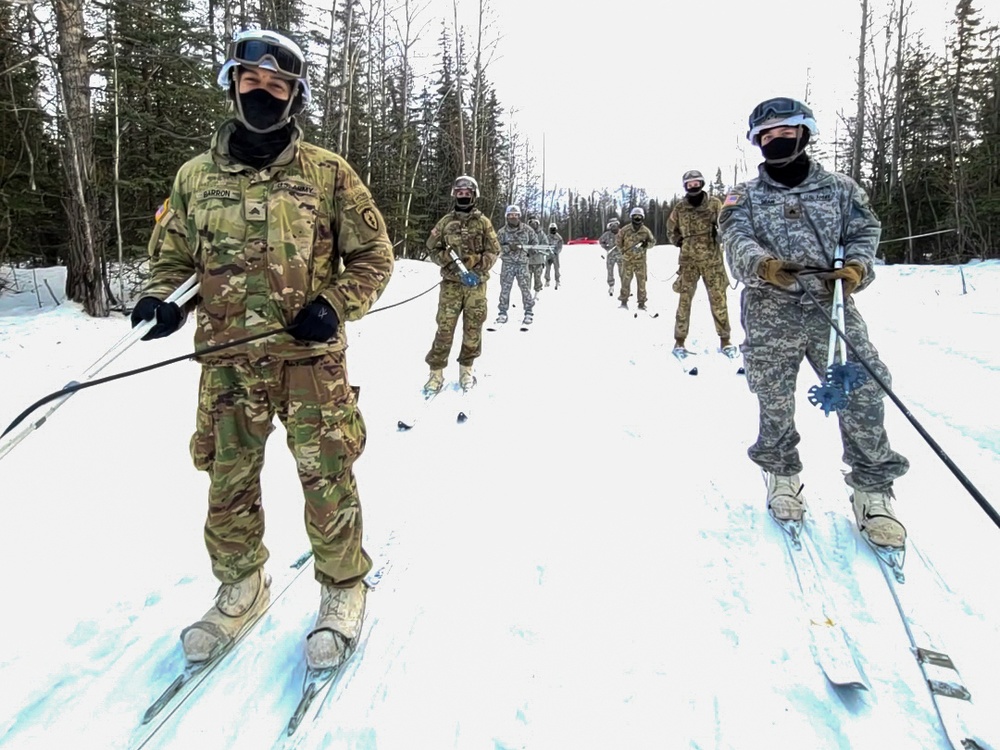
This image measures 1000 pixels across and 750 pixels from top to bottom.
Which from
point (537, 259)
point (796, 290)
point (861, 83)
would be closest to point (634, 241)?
point (537, 259)

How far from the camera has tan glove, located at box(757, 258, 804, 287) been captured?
2930 mm

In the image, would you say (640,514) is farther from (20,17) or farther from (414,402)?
(20,17)

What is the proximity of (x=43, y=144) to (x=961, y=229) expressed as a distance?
25.5 m

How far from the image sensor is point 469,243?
259 inches

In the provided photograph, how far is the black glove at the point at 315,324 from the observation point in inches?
81.0

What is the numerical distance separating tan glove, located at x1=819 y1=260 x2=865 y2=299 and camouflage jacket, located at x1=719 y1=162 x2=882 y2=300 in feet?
0.22

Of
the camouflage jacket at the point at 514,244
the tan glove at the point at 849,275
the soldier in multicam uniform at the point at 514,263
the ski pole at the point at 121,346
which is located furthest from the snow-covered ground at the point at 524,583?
the camouflage jacket at the point at 514,244

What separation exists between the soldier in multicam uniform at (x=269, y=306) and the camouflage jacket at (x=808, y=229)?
2053mm

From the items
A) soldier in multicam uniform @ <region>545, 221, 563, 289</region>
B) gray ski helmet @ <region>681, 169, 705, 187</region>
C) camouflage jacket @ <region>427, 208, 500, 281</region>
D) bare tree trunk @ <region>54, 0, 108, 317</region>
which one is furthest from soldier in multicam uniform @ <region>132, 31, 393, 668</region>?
soldier in multicam uniform @ <region>545, 221, 563, 289</region>

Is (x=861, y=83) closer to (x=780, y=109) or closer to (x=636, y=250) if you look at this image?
(x=636, y=250)

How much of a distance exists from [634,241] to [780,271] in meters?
9.92

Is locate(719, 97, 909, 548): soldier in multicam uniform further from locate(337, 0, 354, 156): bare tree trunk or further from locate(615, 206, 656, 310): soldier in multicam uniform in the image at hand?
locate(337, 0, 354, 156): bare tree trunk

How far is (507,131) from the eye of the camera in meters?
40.9

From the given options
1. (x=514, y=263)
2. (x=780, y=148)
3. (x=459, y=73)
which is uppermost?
(x=459, y=73)
